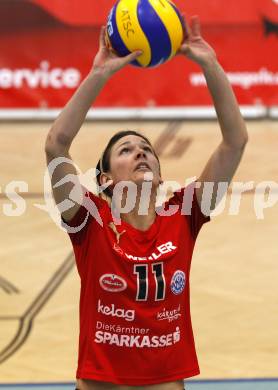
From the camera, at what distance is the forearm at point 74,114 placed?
3.44m

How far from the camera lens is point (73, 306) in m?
7.36

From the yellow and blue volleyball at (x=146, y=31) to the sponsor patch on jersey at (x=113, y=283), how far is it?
2.91ft

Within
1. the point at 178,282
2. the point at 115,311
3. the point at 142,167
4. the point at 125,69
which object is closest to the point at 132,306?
the point at 115,311

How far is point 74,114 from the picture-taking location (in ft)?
11.4

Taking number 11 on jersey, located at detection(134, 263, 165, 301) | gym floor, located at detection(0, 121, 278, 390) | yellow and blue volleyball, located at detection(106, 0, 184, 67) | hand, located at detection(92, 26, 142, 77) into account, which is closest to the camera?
hand, located at detection(92, 26, 142, 77)

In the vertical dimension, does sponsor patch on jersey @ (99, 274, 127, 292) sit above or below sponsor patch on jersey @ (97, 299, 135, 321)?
above

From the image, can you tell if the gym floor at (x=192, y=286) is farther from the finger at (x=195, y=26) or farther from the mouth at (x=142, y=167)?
the finger at (x=195, y=26)

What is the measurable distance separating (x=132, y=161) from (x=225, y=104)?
0.45 m

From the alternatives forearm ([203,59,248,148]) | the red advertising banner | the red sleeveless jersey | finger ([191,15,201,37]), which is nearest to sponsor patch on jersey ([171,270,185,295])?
the red sleeveless jersey

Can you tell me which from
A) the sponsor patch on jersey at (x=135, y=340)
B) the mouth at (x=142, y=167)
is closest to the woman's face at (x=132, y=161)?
the mouth at (x=142, y=167)

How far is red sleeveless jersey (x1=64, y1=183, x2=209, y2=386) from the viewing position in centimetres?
356

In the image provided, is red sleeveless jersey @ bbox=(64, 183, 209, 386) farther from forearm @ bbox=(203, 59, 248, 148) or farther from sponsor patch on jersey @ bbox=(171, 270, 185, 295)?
forearm @ bbox=(203, 59, 248, 148)

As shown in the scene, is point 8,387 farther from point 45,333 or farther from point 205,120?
point 205,120

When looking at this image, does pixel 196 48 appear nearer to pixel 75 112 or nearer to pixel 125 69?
pixel 75 112
